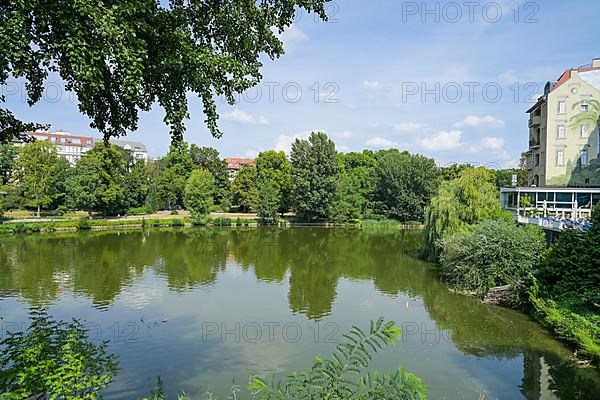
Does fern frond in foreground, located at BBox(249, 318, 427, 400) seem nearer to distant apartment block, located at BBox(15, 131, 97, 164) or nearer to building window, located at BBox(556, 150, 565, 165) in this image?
building window, located at BBox(556, 150, 565, 165)

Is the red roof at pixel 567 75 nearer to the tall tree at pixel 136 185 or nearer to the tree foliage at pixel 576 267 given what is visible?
the tree foliage at pixel 576 267

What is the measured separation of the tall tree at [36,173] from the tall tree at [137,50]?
46.0 meters

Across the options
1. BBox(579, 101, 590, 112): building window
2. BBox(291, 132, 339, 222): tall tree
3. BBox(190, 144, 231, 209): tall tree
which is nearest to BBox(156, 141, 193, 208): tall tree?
BBox(190, 144, 231, 209): tall tree

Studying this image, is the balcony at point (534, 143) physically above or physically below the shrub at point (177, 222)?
above

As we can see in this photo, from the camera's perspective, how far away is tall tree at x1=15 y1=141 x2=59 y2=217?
1813 inches

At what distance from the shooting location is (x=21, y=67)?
15.7ft

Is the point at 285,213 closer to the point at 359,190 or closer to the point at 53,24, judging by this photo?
the point at 359,190

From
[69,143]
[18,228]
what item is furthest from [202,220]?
[69,143]

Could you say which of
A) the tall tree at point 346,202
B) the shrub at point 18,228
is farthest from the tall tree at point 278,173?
the shrub at point 18,228

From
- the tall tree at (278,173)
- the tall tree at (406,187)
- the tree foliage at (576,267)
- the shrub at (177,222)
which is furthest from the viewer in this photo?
the tall tree at (278,173)

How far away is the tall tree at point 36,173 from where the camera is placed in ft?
151

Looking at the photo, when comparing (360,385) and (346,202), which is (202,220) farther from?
(360,385)

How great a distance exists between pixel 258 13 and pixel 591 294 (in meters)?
12.7

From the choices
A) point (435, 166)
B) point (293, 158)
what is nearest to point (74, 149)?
point (293, 158)
